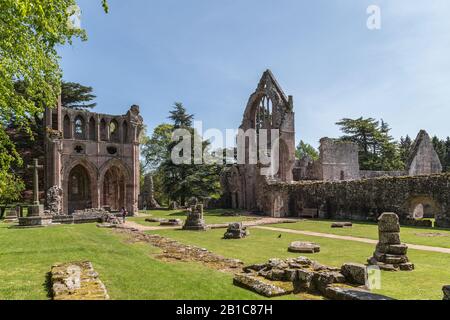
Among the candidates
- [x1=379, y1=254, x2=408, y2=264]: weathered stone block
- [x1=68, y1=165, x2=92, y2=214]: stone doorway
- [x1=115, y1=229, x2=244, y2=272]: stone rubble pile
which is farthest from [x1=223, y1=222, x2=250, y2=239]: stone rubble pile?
[x1=68, y1=165, x2=92, y2=214]: stone doorway

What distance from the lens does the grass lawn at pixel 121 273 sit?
6504 millimetres

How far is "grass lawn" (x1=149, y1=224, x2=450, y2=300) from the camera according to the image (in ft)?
23.5

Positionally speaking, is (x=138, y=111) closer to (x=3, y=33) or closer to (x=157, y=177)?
(x=157, y=177)

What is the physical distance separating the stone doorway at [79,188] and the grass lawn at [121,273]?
2714 centimetres

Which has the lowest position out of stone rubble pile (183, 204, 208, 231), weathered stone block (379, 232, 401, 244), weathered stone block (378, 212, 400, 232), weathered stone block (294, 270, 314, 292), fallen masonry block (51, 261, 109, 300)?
stone rubble pile (183, 204, 208, 231)

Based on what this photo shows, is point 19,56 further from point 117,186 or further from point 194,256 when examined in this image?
point 117,186

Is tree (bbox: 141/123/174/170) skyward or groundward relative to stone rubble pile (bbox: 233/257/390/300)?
skyward

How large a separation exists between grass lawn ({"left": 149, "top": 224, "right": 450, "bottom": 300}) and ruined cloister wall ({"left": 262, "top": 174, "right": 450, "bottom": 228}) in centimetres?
1052

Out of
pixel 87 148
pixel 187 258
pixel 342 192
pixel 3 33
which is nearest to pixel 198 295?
pixel 187 258

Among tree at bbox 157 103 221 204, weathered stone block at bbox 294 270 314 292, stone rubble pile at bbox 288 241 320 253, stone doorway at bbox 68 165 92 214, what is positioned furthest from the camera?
tree at bbox 157 103 221 204

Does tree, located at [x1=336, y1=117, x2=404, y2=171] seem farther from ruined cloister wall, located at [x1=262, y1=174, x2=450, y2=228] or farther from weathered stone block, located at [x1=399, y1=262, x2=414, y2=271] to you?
weathered stone block, located at [x1=399, y1=262, x2=414, y2=271]

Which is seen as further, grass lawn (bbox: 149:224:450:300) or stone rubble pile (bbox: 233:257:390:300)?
grass lawn (bbox: 149:224:450:300)

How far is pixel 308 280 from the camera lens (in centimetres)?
696
